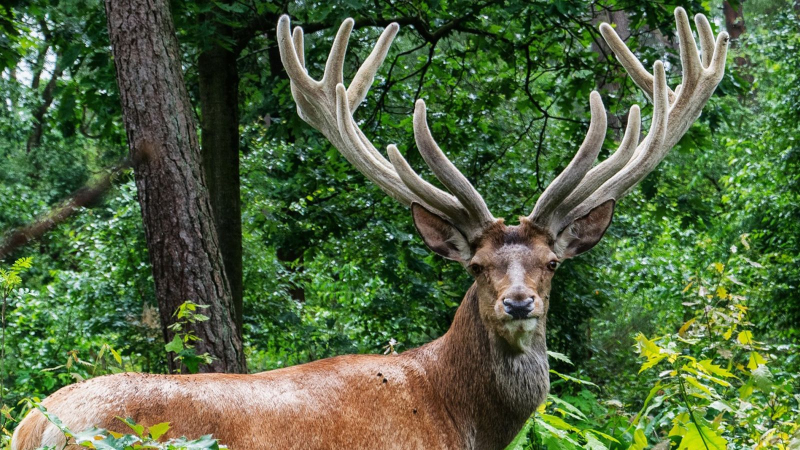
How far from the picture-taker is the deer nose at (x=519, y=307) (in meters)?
4.25

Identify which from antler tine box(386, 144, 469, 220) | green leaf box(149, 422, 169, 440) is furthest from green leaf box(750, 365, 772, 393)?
green leaf box(149, 422, 169, 440)

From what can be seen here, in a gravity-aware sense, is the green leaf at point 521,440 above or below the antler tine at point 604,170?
below

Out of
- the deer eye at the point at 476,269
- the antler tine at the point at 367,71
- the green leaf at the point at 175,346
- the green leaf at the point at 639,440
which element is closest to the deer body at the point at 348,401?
the deer eye at the point at 476,269

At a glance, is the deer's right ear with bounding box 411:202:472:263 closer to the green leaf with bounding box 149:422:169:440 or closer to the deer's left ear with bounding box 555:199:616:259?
the deer's left ear with bounding box 555:199:616:259

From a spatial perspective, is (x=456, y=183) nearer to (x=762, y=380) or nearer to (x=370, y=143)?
(x=370, y=143)

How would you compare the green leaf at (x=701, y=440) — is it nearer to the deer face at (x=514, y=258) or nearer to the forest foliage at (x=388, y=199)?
the deer face at (x=514, y=258)

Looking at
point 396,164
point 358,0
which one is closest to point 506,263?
point 396,164

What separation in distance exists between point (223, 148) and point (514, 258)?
15.4 feet

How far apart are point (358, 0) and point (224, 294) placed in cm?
305

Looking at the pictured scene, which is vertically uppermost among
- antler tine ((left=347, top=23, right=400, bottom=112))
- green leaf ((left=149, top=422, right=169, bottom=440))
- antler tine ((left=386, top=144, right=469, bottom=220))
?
antler tine ((left=347, top=23, right=400, bottom=112))

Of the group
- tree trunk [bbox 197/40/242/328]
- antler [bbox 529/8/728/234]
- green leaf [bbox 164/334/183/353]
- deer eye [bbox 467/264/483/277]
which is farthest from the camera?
tree trunk [bbox 197/40/242/328]

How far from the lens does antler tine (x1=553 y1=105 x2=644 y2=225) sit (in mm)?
4848

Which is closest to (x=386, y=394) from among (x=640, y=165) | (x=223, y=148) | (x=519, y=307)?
(x=519, y=307)

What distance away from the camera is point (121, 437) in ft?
9.96
